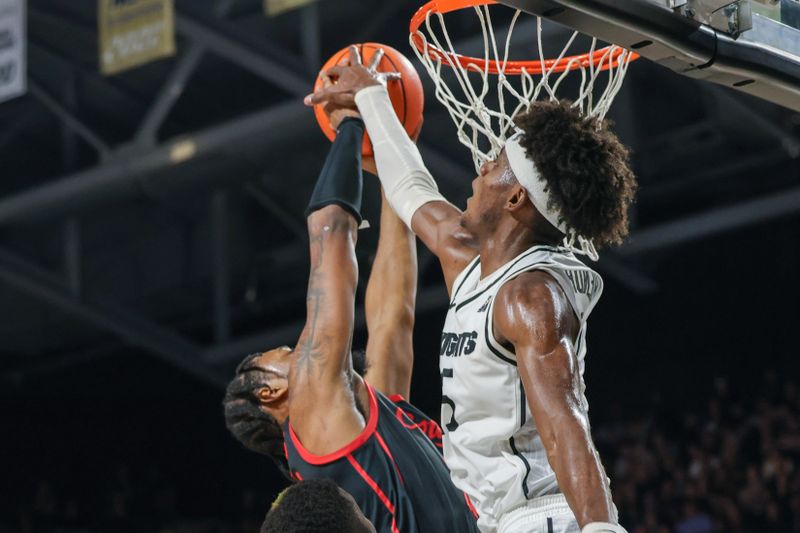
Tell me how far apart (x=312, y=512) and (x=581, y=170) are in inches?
44.9

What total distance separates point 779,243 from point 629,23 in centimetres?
843

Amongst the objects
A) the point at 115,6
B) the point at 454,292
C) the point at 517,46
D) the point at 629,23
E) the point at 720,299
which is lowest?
the point at 454,292

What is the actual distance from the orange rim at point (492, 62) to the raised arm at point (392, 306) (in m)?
0.56

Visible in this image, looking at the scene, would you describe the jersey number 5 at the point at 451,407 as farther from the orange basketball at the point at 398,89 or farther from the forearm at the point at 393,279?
the orange basketball at the point at 398,89

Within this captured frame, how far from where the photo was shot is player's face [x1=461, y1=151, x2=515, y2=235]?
2998mm

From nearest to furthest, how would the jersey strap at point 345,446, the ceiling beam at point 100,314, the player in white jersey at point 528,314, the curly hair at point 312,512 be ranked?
1. the curly hair at point 312,512
2. the player in white jersey at point 528,314
3. the jersey strap at point 345,446
4. the ceiling beam at point 100,314

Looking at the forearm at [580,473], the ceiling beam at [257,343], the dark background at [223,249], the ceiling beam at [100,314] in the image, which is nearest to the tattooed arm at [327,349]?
the forearm at [580,473]

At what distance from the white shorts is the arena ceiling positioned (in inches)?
187

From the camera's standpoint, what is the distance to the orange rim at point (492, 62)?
145 inches

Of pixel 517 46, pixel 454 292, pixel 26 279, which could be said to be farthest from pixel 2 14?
pixel 454 292

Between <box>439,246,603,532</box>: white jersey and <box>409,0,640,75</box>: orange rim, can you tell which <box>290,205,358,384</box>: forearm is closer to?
<box>439,246,603,532</box>: white jersey

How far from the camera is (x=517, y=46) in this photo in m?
6.95

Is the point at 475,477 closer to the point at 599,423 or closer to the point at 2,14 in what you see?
the point at 2,14

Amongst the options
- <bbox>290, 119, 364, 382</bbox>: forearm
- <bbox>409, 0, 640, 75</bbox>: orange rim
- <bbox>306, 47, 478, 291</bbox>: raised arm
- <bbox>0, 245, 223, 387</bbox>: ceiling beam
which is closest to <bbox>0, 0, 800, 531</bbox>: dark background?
<bbox>0, 245, 223, 387</bbox>: ceiling beam
